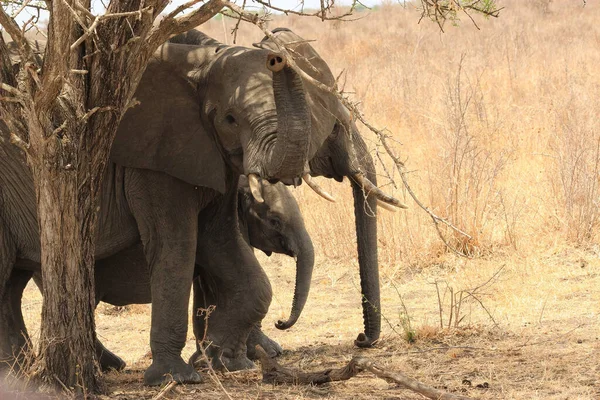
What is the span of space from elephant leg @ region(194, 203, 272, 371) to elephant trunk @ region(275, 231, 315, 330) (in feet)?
1.13

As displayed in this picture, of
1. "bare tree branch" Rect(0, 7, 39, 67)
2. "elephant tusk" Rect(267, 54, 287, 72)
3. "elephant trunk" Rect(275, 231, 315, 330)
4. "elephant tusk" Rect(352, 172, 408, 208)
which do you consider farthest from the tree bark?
"elephant trunk" Rect(275, 231, 315, 330)

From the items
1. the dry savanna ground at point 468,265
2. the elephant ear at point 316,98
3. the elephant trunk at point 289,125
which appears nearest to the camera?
the elephant trunk at point 289,125

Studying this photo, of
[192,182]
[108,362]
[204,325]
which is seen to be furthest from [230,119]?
[108,362]

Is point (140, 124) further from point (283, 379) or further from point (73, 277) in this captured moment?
point (283, 379)

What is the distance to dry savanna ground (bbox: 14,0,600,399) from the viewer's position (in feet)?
18.3

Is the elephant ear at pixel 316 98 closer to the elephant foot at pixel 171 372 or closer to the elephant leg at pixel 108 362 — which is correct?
the elephant foot at pixel 171 372

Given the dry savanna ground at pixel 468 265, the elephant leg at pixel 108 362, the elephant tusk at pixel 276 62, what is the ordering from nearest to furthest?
the elephant tusk at pixel 276 62 → the dry savanna ground at pixel 468 265 → the elephant leg at pixel 108 362

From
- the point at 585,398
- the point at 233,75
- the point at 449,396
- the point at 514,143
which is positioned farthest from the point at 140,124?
the point at 514,143

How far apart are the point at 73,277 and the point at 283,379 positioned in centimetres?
120

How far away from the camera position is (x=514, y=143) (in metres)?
12.6

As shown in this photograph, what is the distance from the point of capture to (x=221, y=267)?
6070 millimetres

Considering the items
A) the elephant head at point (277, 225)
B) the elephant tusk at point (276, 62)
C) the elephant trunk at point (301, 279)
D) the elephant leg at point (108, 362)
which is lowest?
the elephant leg at point (108, 362)

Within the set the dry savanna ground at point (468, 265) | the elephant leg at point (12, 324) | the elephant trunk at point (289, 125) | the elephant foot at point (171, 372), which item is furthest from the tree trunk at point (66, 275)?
the elephant leg at point (12, 324)

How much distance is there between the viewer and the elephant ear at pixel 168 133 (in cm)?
562
